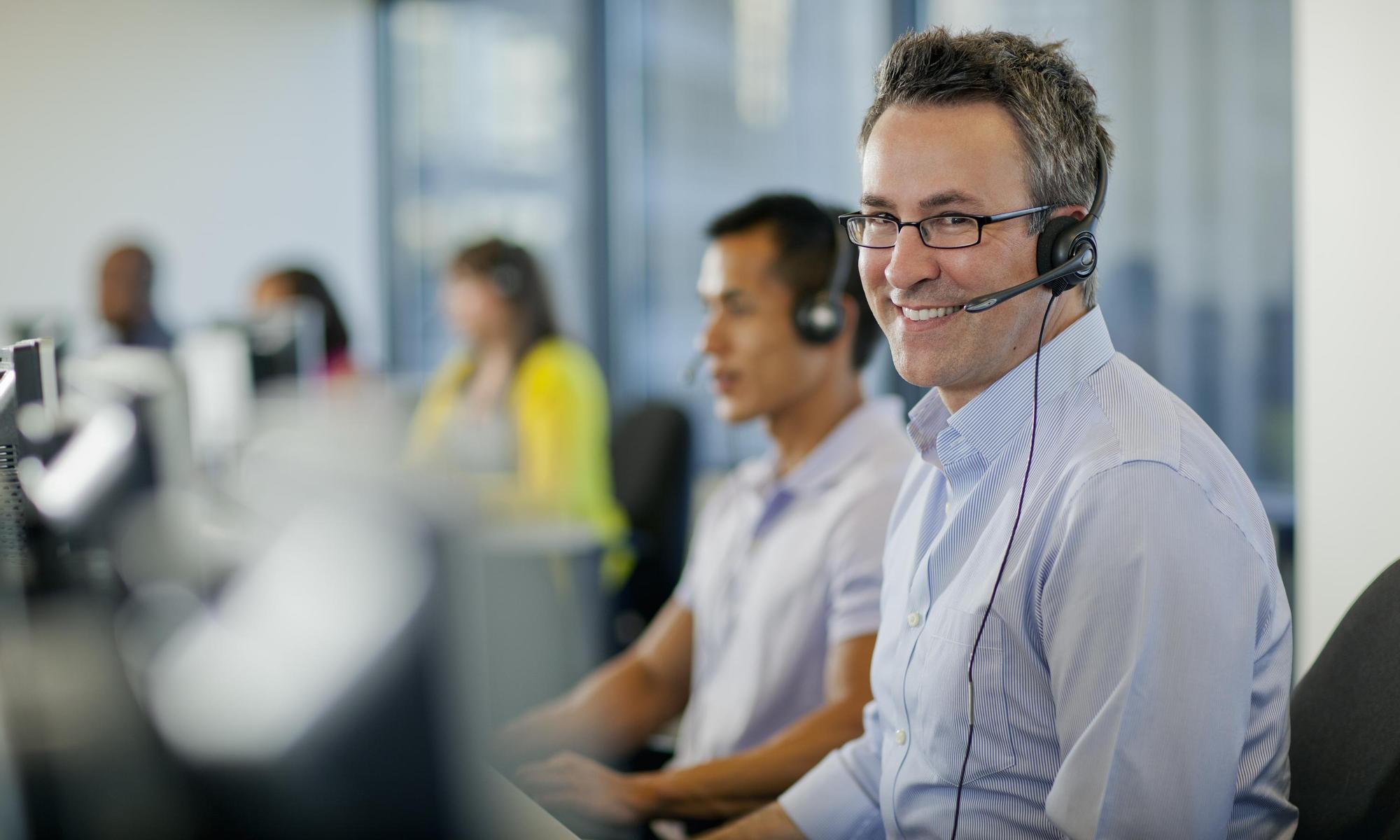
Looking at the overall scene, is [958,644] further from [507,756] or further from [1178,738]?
[507,756]

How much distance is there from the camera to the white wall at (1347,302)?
1761 millimetres

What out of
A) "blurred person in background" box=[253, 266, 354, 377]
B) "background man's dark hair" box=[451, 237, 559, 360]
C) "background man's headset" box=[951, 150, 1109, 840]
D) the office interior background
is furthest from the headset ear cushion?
"blurred person in background" box=[253, 266, 354, 377]

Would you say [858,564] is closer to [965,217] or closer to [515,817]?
[965,217]

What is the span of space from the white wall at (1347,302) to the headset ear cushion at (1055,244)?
991mm

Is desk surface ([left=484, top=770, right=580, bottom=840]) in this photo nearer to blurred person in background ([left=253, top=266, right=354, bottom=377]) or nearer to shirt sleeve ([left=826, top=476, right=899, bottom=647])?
shirt sleeve ([left=826, top=476, right=899, bottom=647])

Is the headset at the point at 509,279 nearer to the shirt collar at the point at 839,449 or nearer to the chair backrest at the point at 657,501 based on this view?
the chair backrest at the point at 657,501

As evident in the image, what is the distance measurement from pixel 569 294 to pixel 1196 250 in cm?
237

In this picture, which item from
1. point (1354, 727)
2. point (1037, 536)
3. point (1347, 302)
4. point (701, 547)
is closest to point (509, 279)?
point (701, 547)

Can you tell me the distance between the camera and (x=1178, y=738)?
2.86 feet

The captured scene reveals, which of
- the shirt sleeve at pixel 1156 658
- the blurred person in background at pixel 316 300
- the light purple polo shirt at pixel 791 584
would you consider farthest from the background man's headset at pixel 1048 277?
the blurred person in background at pixel 316 300

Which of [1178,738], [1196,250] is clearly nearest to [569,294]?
[1196,250]

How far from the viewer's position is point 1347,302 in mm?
1830

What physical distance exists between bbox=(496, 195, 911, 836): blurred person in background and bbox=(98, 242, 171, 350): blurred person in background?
113 inches

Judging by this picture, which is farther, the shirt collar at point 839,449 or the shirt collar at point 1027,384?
the shirt collar at point 839,449
